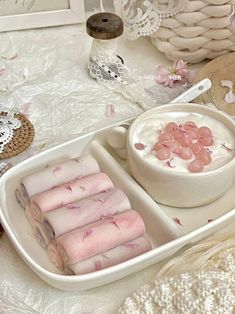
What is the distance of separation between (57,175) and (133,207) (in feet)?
0.29

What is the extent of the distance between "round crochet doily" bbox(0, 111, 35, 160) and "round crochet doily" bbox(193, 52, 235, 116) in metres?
0.22

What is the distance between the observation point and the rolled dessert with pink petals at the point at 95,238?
63 cm

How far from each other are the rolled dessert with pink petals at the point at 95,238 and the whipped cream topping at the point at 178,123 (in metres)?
0.07

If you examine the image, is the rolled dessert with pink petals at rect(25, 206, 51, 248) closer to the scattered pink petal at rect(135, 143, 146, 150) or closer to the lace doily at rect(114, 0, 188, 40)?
the scattered pink petal at rect(135, 143, 146, 150)

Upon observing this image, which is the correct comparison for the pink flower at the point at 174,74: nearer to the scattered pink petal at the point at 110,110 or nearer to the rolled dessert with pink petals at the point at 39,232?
the scattered pink petal at the point at 110,110

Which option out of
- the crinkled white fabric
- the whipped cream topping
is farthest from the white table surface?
the whipped cream topping

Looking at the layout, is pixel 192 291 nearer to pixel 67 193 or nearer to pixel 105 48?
pixel 67 193

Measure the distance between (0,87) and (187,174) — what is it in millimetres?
344

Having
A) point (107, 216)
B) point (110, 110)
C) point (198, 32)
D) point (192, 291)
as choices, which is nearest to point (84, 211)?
point (107, 216)

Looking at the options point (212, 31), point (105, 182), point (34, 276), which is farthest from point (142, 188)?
point (212, 31)

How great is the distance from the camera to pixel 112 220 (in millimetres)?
658

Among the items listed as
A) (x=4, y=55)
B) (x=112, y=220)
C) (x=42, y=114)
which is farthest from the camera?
(x=4, y=55)

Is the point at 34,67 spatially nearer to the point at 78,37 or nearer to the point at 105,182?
the point at 78,37

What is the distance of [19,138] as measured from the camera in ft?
2.64
